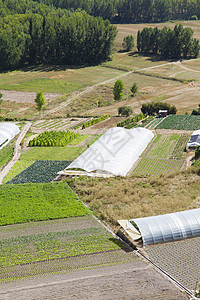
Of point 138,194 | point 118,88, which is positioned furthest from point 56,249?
point 118,88

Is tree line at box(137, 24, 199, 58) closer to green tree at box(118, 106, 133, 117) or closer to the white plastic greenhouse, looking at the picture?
green tree at box(118, 106, 133, 117)

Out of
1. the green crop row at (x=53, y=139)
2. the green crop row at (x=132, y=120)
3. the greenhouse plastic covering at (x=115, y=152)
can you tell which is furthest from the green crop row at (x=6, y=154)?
the green crop row at (x=132, y=120)

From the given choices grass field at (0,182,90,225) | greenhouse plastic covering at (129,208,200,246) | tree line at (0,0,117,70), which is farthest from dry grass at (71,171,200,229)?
tree line at (0,0,117,70)

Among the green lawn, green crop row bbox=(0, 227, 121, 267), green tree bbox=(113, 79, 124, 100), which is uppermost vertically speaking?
green tree bbox=(113, 79, 124, 100)

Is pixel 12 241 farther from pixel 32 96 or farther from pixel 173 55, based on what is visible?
pixel 173 55

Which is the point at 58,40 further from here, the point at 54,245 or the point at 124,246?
the point at 124,246

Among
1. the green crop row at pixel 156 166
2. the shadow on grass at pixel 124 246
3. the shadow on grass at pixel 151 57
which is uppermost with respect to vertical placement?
the shadow on grass at pixel 151 57

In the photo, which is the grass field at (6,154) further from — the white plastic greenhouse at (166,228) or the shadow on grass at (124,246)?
the white plastic greenhouse at (166,228)
